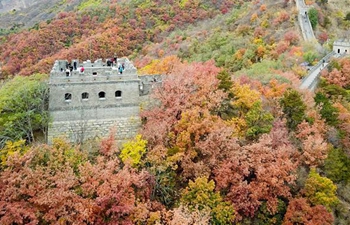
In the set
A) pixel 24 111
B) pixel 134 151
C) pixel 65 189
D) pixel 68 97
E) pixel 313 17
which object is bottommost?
pixel 65 189

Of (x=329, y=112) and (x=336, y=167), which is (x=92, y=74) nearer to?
(x=336, y=167)

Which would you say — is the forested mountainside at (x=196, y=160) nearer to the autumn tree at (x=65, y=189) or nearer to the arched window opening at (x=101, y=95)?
the autumn tree at (x=65, y=189)

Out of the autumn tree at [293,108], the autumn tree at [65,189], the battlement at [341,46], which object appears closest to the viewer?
the autumn tree at [65,189]

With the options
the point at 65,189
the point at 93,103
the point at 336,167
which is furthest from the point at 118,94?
the point at 336,167

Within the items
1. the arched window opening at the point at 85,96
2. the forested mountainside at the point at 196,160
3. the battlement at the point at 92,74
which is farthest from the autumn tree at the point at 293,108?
the arched window opening at the point at 85,96

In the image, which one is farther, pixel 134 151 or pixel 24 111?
pixel 24 111

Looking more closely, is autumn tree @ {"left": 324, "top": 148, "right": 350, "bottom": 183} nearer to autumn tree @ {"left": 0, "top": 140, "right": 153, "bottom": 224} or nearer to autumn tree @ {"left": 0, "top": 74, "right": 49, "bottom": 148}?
autumn tree @ {"left": 0, "top": 140, "right": 153, "bottom": 224}

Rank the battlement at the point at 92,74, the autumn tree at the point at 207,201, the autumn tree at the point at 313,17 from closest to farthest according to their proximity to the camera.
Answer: the autumn tree at the point at 207,201 < the battlement at the point at 92,74 < the autumn tree at the point at 313,17

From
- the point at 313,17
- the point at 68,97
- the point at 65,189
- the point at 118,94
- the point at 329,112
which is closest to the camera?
the point at 65,189

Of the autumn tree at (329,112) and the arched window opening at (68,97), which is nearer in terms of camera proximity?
the arched window opening at (68,97)

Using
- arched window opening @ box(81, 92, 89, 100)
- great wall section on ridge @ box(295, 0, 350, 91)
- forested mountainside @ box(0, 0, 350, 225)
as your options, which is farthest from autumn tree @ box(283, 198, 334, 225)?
arched window opening @ box(81, 92, 89, 100)
